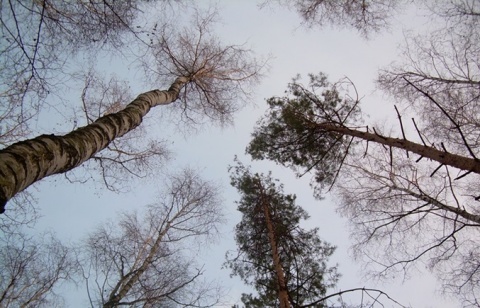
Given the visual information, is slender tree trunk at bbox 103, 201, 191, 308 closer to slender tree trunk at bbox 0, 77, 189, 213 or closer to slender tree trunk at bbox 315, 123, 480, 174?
slender tree trunk at bbox 0, 77, 189, 213

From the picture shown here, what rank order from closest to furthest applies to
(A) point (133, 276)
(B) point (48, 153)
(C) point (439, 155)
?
(B) point (48, 153) < (C) point (439, 155) < (A) point (133, 276)

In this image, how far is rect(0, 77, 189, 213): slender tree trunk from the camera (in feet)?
6.12

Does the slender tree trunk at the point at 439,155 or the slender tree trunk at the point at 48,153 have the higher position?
the slender tree trunk at the point at 439,155

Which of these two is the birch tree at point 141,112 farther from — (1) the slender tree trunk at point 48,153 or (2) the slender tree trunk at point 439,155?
(2) the slender tree trunk at point 439,155

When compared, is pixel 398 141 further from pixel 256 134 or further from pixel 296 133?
pixel 256 134

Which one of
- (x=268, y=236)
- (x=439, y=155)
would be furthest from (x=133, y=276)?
(x=439, y=155)

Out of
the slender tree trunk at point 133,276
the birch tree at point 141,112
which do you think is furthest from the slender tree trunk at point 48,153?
the slender tree trunk at point 133,276

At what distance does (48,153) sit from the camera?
229 cm

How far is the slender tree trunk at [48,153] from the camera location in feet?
6.12

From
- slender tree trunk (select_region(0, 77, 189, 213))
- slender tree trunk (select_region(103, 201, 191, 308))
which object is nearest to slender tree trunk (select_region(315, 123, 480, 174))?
slender tree trunk (select_region(0, 77, 189, 213))

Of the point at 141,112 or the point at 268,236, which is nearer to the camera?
the point at 141,112

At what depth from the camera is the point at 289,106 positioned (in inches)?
254

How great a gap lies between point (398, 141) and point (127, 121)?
13.6 ft

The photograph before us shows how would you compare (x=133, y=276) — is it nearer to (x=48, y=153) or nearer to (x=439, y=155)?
(x=48, y=153)
